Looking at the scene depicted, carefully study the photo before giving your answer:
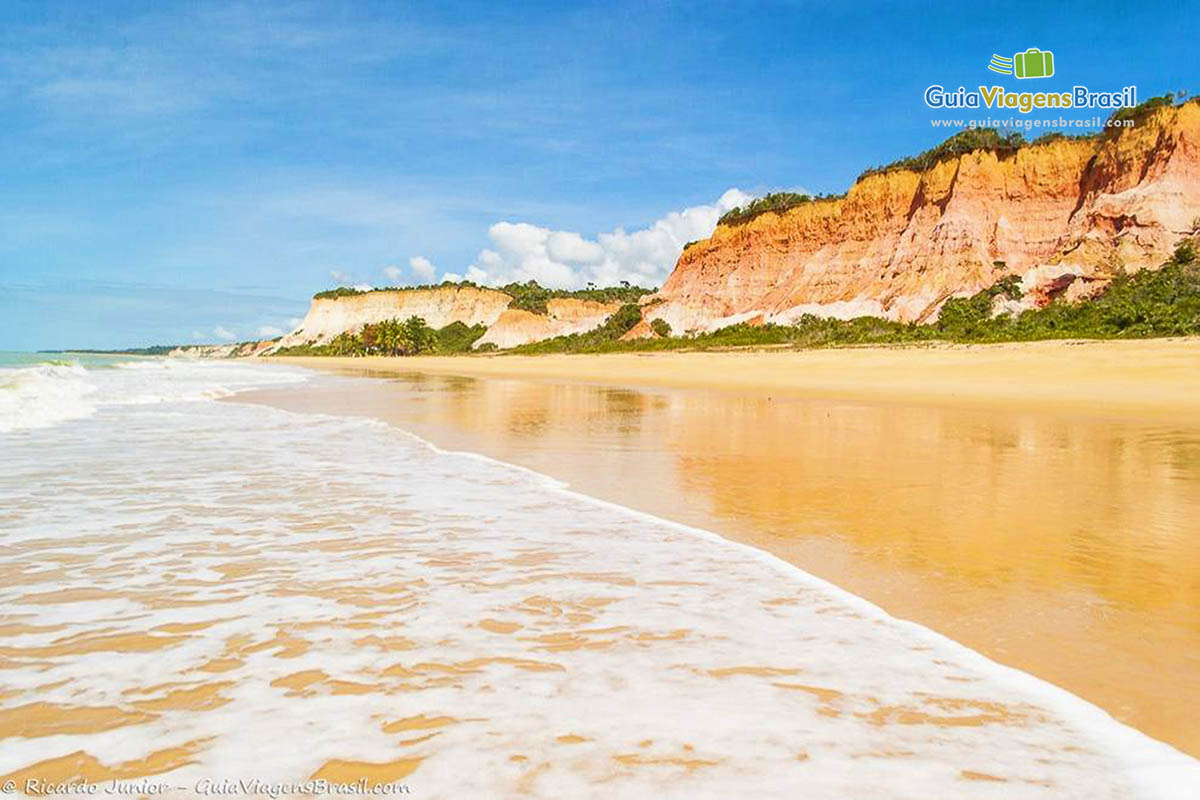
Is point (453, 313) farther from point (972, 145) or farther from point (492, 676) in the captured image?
point (492, 676)

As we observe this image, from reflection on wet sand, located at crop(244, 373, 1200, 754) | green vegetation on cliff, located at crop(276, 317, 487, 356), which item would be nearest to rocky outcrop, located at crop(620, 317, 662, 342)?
green vegetation on cliff, located at crop(276, 317, 487, 356)

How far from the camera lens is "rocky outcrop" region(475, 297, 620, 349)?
4082 inches

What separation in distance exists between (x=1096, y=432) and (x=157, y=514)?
12958 mm

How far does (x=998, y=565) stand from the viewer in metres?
4.67

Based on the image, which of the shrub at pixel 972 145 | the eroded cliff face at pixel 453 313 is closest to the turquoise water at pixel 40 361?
the eroded cliff face at pixel 453 313

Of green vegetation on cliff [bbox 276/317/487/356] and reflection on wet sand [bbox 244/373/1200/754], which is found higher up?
green vegetation on cliff [bbox 276/317/487/356]

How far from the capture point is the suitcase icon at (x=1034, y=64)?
36.8 meters

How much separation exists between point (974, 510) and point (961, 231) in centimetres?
4993

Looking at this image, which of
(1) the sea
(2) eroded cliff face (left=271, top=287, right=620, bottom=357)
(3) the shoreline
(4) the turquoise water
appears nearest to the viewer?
(1) the sea

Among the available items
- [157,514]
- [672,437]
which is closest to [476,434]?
[672,437]

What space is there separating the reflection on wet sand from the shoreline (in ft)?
10.6

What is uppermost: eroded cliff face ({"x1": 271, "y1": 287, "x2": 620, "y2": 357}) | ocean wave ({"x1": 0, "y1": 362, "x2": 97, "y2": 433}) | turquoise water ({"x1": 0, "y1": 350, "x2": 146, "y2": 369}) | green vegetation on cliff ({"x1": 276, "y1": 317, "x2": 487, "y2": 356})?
eroded cliff face ({"x1": 271, "y1": 287, "x2": 620, "y2": 357})

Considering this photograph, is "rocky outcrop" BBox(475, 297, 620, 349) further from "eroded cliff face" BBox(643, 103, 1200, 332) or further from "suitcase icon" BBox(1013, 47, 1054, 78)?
"suitcase icon" BBox(1013, 47, 1054, 78)

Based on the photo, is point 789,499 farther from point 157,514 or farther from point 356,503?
point 157,514
